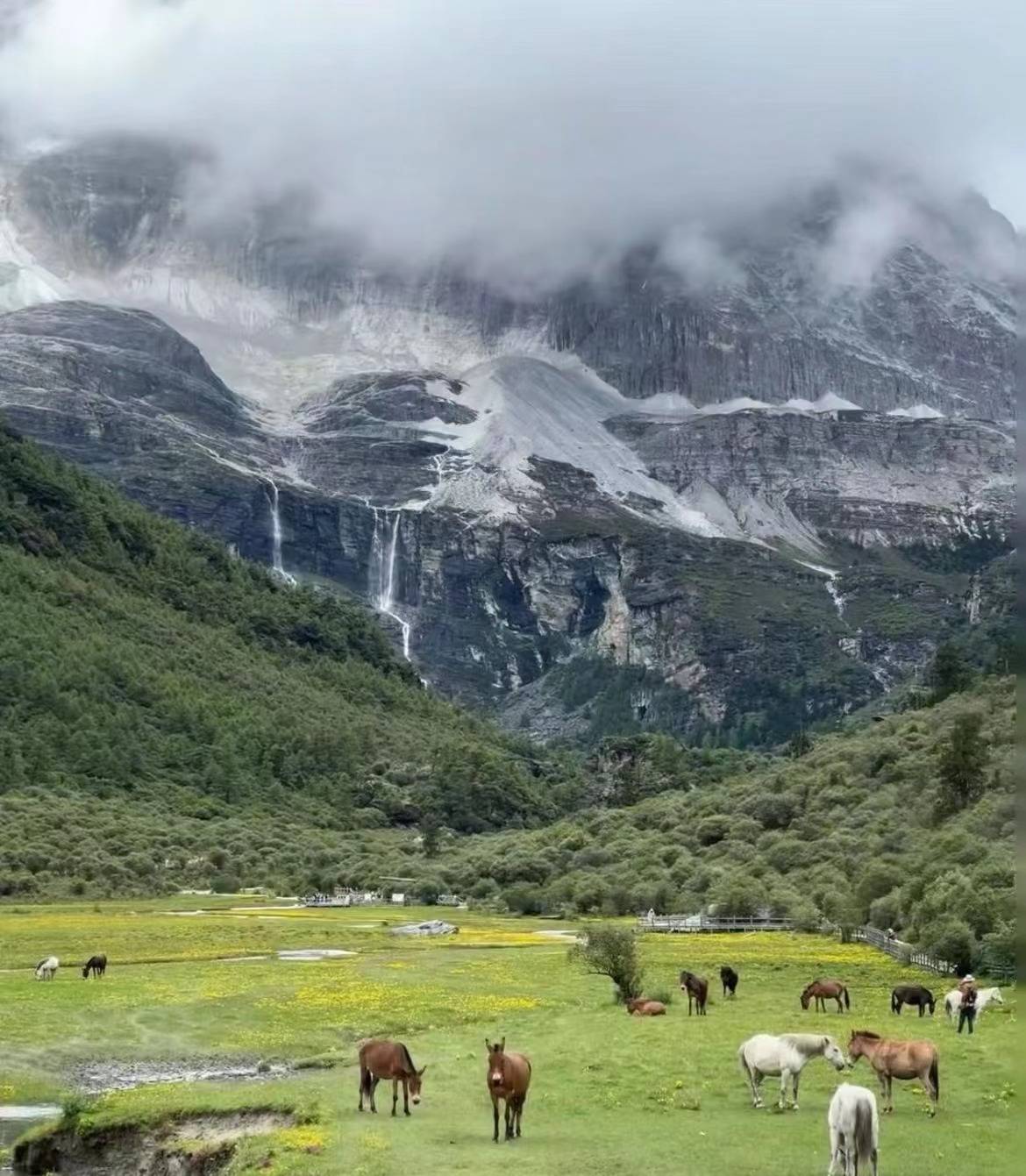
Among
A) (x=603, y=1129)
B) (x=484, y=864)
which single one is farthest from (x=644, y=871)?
(x=603, y=1129)

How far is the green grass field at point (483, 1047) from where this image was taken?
3259 cm

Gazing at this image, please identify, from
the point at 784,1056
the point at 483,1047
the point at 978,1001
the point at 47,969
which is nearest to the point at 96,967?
the point at 47,969

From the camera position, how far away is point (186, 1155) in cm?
3575

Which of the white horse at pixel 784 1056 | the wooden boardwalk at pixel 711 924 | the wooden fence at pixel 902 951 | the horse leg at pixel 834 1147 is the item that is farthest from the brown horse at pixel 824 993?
the wooden boardwalk at pixel 711 924

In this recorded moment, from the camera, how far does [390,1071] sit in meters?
37.5

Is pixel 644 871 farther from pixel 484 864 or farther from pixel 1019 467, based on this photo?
pixel 1019 467

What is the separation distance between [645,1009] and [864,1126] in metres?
27.8

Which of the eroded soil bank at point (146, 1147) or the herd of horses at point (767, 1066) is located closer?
the herd of horses at point (767, 1066)

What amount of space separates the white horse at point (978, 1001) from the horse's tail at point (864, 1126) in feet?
70.6

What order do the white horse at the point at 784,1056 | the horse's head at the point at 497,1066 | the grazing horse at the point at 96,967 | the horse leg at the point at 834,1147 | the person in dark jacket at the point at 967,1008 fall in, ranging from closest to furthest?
1. the horse leg at the point at 834,1147
2. the horse's head at the point at 497,1066
3. the white horse at the point at 784,1056
4. the person in dark jacket at the point at 967,1008
5. the grazing horse at the point at 96,967

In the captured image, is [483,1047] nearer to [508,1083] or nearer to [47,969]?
[508,1083]

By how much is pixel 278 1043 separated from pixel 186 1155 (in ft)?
49.9

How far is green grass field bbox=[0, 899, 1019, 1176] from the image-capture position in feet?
107

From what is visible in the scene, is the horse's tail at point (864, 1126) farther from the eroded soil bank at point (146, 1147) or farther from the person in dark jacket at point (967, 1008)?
the person in dark jacket at point (967, 1008)
